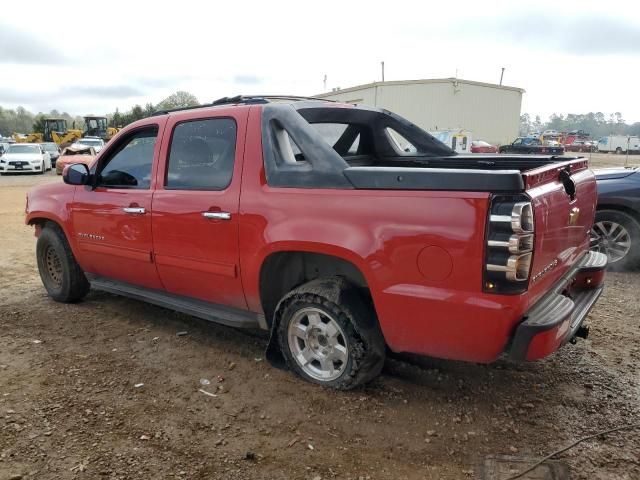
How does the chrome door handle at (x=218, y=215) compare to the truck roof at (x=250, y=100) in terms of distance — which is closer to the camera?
the chrome door handle at (x=218, y=215)

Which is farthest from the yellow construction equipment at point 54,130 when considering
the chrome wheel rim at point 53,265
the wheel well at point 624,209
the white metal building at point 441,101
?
the wheel well at point 624,209

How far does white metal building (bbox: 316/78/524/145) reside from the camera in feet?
108

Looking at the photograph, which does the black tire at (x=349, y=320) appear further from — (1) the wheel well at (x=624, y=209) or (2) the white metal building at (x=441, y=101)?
(2) the white metal building at (x=441, y=101)

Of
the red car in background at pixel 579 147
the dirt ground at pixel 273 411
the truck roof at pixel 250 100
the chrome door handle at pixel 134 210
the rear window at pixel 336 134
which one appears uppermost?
the red car in background at pixel 579 147

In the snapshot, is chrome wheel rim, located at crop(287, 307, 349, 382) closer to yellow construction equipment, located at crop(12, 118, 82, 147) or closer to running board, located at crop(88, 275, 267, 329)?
running board, located at crop(88, 275, 267, 329)

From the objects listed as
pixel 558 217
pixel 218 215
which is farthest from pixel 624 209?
pixel 218 215

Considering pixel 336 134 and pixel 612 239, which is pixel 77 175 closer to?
pixel 336 134

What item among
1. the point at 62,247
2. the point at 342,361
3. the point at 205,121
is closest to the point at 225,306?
the point at 342,361

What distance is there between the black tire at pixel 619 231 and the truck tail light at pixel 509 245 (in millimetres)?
4050

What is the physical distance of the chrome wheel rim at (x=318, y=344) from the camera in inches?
129

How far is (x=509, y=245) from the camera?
96.5 inches

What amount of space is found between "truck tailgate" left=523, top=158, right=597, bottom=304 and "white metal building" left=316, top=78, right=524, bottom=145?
29.7 meters

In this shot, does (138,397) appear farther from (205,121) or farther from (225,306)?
(205,121)

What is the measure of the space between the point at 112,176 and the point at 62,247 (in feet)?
3.44
